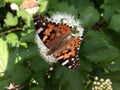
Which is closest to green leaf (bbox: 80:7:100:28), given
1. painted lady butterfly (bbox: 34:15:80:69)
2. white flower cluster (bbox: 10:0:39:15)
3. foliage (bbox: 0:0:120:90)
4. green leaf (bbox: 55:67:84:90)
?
foliage (bbox: 0:0:120:90)

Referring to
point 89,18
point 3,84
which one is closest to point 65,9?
point 89,18

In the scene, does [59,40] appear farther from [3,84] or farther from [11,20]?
[11,20]

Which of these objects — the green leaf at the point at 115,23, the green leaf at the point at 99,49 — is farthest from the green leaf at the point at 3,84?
the green leaf at the point at 115,23

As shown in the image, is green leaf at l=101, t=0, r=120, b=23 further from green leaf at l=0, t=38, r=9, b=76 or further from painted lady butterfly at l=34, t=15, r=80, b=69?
green leaf at l=0, t=38, r=9, b=76

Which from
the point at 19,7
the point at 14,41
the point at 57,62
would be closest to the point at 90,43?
the point at 57,62

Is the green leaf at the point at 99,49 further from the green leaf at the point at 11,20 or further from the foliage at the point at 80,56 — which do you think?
the green leaf at the point at 11,20

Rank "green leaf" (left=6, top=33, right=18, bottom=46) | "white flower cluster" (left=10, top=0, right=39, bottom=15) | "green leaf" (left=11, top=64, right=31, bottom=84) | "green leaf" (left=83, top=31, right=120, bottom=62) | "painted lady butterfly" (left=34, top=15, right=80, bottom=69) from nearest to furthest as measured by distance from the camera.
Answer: "painted lady butterfly" (left=34, top=15, right=80, bottom=69) < "green leaf" (left=83, top=31, right=120, bottom=62) < "green leaf" (left=11, top=64, right=31, bottom=84) < "green leaf" (left=6, top=33, right=18, bottom=46) < "white flower cluster" (left=10, top=0, right=39, bottom=15)

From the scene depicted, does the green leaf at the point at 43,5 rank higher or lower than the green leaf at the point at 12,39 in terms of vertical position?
higher
